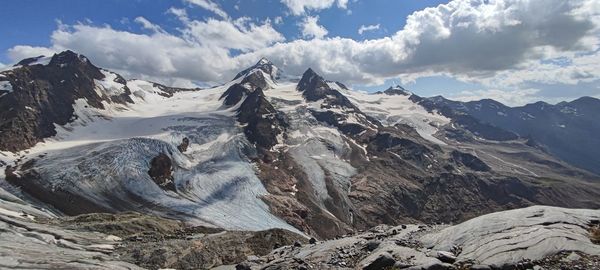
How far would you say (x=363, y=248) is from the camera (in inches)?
1511

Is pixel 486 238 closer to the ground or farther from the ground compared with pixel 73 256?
farther from the ground

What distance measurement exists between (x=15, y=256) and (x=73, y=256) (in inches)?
214

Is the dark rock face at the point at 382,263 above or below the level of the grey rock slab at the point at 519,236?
below

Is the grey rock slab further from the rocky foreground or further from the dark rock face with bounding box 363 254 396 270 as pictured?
the dark rock face with bounding box 363 254 396 270

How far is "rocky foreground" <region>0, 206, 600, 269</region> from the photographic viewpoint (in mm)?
30016

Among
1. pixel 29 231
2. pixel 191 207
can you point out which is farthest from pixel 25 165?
pixel 29 231

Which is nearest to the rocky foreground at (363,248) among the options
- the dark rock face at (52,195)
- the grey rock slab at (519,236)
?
the grey rock slab at (519,236)

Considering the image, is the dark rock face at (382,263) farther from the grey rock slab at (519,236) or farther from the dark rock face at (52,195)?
the dark rock face at (52,195)

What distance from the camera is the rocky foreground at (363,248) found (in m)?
30.0

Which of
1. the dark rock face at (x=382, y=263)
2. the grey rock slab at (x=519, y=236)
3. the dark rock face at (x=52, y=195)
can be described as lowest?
the dark rock face at (x=52, y=195)

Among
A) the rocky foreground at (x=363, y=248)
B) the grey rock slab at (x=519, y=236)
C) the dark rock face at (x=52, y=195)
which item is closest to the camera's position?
the grey rock slab at (x=519, y=236)

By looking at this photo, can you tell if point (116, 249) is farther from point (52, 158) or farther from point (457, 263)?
point (52, 158)

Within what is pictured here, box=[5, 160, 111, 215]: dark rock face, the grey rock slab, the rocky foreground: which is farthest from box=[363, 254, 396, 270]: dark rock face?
box=[5, 160, 111, 215]: dark rock face

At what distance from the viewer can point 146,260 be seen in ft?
168
